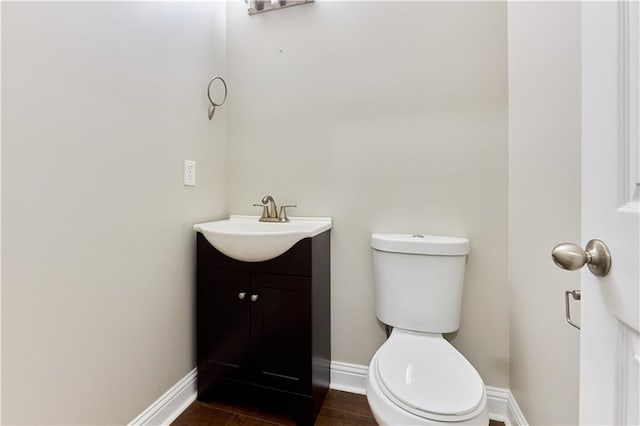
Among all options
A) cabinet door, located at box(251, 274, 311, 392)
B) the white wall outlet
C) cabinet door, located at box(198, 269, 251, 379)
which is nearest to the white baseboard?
cabinet door, located at box(198, 269, 251, 379)

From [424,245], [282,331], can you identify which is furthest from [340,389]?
[424,245]

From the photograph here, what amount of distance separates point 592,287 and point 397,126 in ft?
3.80

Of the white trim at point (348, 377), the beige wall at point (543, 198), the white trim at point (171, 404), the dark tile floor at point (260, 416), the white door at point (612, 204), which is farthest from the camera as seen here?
the white trim at point (348, 377)

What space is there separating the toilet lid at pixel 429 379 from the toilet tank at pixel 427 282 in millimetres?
96

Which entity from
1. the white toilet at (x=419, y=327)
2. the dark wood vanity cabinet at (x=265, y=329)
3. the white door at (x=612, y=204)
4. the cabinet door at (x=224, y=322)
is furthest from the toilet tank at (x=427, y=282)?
the white door at (x=612, y=204)

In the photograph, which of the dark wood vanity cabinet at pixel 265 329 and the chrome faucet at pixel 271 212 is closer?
the dark wood vanity cabinet at pixel 265 329

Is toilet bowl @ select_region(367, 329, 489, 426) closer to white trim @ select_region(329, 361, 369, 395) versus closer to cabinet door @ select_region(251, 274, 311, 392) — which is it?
cabinet door @ select_region(251, 274, 311, 392)

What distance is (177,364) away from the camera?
1396 mm

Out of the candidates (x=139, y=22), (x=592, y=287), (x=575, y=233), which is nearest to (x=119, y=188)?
(x=139, y=22)

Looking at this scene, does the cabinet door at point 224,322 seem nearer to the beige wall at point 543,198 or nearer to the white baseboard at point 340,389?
the white baseboard at point 340,389

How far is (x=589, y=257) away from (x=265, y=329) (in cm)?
121

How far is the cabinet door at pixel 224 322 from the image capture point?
1379 millimetres

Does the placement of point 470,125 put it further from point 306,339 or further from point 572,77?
point 306,339

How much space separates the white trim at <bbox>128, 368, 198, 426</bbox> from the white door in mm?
1439
